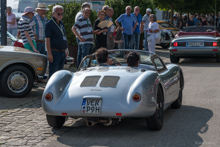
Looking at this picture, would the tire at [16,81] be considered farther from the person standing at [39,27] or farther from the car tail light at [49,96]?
the car tail light at [49,96]

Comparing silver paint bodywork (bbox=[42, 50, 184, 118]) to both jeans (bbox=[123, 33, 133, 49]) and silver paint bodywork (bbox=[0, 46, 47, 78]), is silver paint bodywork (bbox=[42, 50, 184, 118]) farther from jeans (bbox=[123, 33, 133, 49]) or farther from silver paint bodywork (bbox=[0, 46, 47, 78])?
jeans (bbox=[123, 33, 133, 49])

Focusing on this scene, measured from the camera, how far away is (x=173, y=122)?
6934 mm

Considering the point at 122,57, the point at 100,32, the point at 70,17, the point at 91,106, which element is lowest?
the point at 91,106

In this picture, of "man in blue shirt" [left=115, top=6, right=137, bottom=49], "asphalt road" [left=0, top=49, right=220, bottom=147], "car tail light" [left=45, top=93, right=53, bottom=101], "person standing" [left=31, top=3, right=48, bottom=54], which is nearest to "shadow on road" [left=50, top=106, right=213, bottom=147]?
"asphalt road" [left=0, top=49, right=220, bottom=147]

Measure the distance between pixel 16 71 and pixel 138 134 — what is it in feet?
13.0

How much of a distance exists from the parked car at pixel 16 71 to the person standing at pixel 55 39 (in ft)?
1.38

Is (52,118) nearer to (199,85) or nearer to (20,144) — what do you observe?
(20,144)

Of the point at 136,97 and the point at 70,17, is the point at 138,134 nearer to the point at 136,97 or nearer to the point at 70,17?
the point at 136,97

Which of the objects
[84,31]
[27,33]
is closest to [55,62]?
[27,33]

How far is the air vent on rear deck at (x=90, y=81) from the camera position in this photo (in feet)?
20.5

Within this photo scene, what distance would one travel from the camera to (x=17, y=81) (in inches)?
362

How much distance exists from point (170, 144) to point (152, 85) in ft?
3.23

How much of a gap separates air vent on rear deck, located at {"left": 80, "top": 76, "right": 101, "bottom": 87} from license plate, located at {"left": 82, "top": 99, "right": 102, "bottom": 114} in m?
0.35

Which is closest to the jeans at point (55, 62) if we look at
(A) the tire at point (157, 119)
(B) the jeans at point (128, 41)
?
(A) the tire at point (157, 119)
